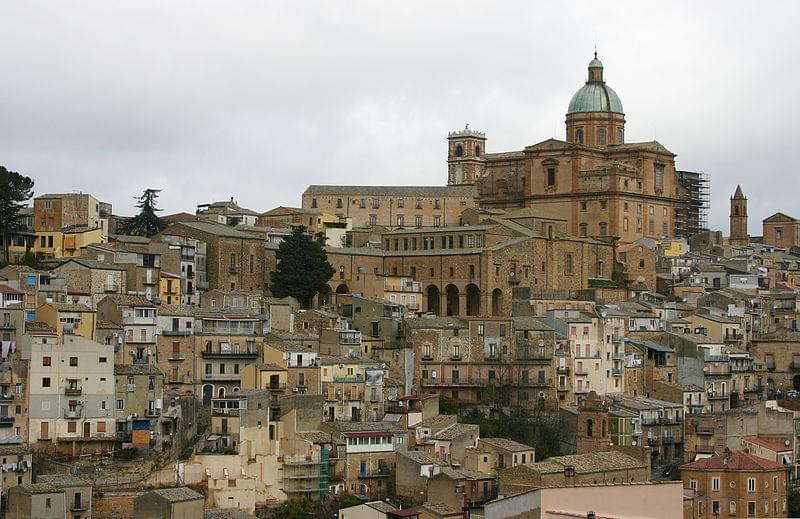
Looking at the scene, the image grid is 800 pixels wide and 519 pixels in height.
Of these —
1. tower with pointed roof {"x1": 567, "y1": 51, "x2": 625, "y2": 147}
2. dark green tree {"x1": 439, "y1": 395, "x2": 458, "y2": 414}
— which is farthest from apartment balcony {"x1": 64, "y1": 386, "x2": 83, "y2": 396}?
tower with pointed roof {"x1": 567, "y1": 51, "x2": 625, "y2": 147}

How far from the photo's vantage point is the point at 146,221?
83688 millimetres

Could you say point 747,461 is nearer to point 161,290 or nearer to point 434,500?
point 434,500

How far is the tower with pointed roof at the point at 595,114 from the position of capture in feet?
329

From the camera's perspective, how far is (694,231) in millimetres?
105250

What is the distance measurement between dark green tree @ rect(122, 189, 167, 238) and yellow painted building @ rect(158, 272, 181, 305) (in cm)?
1102

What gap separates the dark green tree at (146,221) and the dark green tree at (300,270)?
26.8 ft

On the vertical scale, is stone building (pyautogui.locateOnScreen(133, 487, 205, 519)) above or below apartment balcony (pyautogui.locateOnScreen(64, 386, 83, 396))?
below

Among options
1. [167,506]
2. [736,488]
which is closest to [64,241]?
[167,506]

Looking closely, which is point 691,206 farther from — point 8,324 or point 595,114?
point 8,324

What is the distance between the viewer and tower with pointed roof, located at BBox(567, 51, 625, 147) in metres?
100

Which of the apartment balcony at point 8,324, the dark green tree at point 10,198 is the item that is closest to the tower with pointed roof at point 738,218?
the dark green tree at point 10,198

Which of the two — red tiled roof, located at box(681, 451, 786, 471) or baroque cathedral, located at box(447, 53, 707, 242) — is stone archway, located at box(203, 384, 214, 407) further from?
baroque cathedral, located at box(447, 53, 707, 242)

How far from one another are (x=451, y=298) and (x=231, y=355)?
21106 millimetres

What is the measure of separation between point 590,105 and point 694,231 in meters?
10.4
